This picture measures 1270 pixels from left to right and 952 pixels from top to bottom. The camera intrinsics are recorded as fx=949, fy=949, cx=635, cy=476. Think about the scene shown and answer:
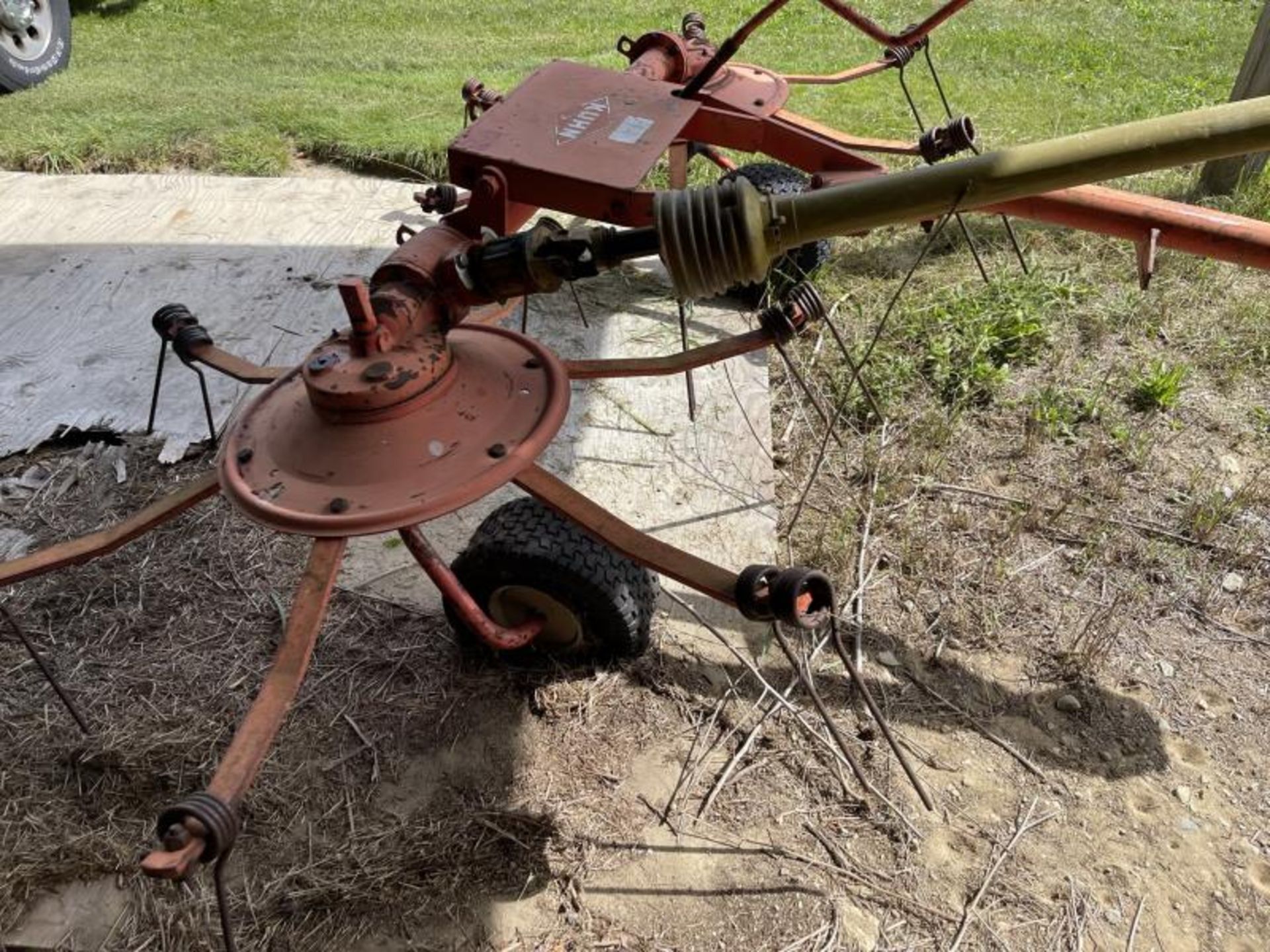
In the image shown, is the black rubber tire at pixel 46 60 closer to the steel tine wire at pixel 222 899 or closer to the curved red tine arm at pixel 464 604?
the curved red tine arm at pixel 464 604

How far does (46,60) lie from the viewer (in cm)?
504

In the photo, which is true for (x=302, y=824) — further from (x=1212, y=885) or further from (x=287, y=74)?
(x=287, y=74)

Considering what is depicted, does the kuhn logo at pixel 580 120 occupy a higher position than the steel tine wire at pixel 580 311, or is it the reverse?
the kuhn logo at pixel 580 120

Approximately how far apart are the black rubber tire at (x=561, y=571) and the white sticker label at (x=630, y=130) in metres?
0.78

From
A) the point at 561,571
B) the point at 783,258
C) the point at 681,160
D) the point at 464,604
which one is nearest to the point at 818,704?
the point at 561,571

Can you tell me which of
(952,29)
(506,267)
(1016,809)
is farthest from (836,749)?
(952,29)

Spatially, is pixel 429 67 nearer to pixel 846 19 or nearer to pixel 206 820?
pixel 846 19

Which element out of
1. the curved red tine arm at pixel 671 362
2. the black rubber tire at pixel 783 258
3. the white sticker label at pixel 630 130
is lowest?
the black rubber tire at pixel 783 258

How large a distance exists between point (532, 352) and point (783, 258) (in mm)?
1668

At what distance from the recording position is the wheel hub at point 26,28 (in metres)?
4.84

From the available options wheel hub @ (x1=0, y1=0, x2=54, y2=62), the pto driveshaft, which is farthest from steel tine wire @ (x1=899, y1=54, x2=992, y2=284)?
wheel hub @ (x1=0, y1=0, x2=54, y2=62)

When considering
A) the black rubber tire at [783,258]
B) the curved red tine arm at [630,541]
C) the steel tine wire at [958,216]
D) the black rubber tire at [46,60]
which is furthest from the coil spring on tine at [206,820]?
the black rubber tire at [46,60]

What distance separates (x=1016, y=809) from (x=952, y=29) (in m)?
5.45

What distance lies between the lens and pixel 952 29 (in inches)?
231
